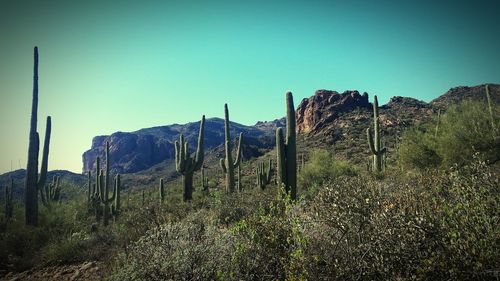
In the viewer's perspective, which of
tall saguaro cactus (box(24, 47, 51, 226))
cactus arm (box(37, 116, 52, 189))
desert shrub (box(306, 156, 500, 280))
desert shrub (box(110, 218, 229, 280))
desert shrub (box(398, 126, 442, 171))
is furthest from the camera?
desert shrub (box(398, 126, 442, 171))

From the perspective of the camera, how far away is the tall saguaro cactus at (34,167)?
41.5 feet

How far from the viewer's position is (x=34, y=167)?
13.2 meters

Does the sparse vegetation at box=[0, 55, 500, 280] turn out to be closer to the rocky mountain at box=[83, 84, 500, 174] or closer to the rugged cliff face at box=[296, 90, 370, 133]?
the rocky mountain at box=[83, 84, 500, 174]

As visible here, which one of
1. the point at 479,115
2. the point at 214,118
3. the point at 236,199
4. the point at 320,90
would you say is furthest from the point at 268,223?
the point at 214,118

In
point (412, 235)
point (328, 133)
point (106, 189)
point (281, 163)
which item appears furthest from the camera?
point (328, 133)

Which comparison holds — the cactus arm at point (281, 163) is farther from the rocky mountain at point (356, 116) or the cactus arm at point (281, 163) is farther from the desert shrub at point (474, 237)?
the rocky mountain at point (356, 116)

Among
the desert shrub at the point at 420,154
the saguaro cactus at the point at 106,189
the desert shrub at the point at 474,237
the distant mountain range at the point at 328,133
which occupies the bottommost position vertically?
the saguaro cactus at the point at 106,189

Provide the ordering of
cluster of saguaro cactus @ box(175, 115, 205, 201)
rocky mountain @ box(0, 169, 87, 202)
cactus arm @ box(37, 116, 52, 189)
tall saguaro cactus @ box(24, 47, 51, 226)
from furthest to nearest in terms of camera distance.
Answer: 1. rocky mountain @ box(0, 169, 87, 202)
2. cluster of saguaro cactus @ box(175, 115, 205, 201)
3. cactus arm @ box(37, 116, 52, 189)
4. tall saguaro cactus @ box(24, 47, 51, 226)

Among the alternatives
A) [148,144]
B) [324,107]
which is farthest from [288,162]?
[148,144]

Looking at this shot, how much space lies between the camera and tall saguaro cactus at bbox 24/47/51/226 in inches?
498

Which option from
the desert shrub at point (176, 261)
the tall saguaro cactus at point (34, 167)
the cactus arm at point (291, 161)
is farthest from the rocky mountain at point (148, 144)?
the desert shrub at point (176, 261)

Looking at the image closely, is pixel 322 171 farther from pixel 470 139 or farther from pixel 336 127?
pixel 336 127

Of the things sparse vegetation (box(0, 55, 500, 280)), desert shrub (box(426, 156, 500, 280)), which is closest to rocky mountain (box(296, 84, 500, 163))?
sparse vegetation (box(0, 55, 500, 280))

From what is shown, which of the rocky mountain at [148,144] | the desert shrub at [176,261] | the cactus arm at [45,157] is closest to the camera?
the desert shrub at [176,261]
